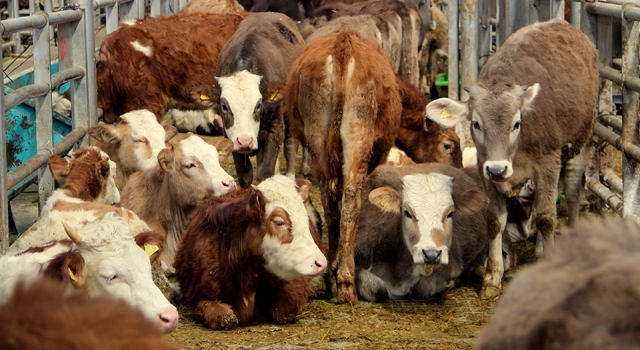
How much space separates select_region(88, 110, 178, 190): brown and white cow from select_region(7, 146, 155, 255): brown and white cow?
717mm

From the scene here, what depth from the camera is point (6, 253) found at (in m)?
5.61

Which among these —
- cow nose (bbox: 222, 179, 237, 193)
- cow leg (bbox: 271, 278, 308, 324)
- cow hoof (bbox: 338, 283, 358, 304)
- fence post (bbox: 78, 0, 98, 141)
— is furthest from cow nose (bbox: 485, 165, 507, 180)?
fence post (bbox: 78, 0, 98, 141)

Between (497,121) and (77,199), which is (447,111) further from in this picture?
(77,199)

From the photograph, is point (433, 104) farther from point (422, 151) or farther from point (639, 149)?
point (422, 151)

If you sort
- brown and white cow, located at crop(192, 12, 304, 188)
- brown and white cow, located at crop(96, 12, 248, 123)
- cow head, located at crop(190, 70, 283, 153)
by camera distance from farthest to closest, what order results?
brown and white cow, located at crop(96, 12, 248, 123)
brown and white cow, located at crop(192, 12, 304, 188)
cow head, located at crop(190, 70, 283, 153)

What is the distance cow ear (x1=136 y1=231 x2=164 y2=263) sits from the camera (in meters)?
5.33

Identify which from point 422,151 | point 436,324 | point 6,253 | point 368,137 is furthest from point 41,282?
point 422,151

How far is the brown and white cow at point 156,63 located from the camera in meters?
9.58

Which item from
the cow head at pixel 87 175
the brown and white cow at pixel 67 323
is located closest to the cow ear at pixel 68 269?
the cow head at pixel 87 175

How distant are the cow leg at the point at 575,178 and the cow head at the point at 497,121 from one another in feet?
4.65

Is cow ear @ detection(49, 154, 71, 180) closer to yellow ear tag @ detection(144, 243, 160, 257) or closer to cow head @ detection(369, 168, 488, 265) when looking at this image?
yellow ear tag @ detection(144, 243, 160, 257)

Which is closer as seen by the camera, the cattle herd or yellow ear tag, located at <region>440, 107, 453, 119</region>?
the cattle herd

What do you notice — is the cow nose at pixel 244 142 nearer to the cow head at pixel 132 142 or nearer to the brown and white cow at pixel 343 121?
the cow head at pixel 132 142

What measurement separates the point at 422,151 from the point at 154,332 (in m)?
7.16
